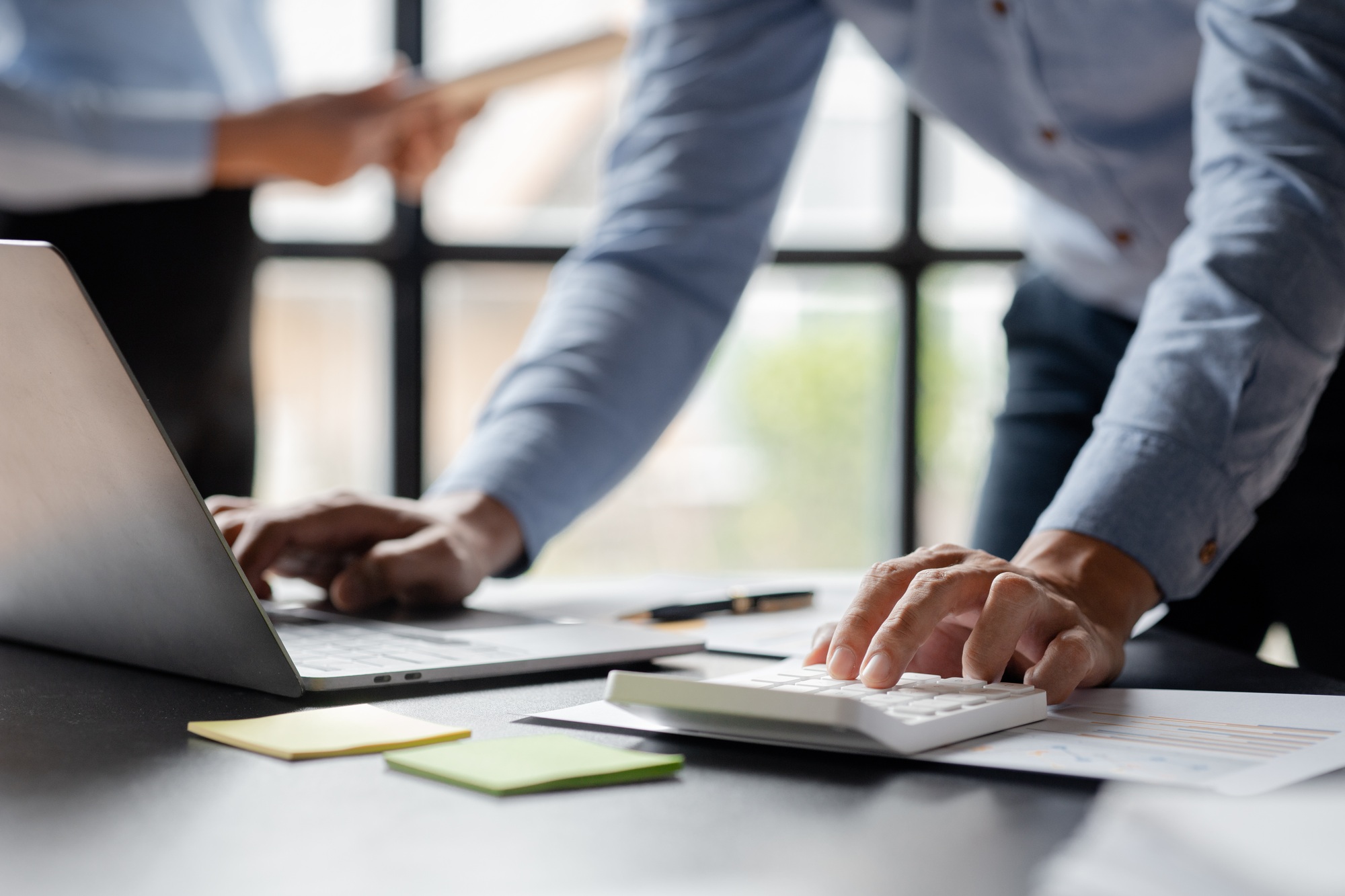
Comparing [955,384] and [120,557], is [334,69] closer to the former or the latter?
[955,384]

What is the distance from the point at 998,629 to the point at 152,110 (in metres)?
1.46

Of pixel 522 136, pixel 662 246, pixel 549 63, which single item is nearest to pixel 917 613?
pixel 662 246

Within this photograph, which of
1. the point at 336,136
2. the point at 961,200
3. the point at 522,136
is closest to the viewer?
the point at 336,136

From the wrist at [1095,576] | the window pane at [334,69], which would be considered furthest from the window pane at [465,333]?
the wrist at [1095,576]

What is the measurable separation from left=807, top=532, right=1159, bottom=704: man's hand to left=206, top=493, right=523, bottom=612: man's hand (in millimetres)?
328

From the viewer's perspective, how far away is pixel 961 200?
3010mm

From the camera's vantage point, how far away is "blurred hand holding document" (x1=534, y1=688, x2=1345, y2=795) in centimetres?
43

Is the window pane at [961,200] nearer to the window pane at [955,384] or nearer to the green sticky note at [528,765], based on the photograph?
the window pane at [955,384]

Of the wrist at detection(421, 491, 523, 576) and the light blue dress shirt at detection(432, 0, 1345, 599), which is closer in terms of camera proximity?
the light blue dress shirt at detection(432, 0, 1345, 599)

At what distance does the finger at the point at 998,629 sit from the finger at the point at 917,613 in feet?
0.04

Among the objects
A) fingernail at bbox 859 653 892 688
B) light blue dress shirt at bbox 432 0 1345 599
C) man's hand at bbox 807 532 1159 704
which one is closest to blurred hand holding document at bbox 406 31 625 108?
light blue dress shirt at bbox 432 0 1345 599

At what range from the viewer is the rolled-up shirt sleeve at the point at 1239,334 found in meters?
0.70

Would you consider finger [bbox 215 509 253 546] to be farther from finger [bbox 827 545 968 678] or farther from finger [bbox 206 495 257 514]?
finger [bbox 827 545 968 678]

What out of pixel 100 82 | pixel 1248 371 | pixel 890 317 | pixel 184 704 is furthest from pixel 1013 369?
pixel 890 317
